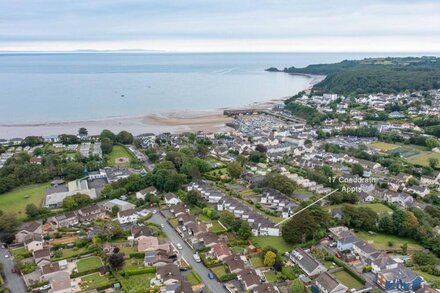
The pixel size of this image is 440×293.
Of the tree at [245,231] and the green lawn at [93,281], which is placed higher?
the tree at [245,231]

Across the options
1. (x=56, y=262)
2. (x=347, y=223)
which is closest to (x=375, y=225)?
(x=347, y=223)

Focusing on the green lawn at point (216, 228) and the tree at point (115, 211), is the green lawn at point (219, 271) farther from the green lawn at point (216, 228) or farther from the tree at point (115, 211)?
the tree at point (115, 211)

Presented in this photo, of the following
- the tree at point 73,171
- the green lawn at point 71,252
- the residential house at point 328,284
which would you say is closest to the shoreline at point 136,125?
the tree at point 73,171

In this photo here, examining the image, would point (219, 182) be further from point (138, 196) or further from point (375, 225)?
point (375, 225)

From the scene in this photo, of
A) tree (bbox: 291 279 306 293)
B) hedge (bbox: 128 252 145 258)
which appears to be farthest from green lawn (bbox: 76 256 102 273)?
tree (bbox: 291 279 306 293)

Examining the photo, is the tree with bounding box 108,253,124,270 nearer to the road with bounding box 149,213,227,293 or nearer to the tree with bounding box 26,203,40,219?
the road with bounding box 149,213,227,293

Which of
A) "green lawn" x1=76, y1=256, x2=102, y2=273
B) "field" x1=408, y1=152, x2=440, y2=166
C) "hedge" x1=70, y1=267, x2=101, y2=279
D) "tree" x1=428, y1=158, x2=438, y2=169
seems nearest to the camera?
"hedge" x1=70, y1=267, x2=101, y2=279

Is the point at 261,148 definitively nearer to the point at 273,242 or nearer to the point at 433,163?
the point at 433,163
